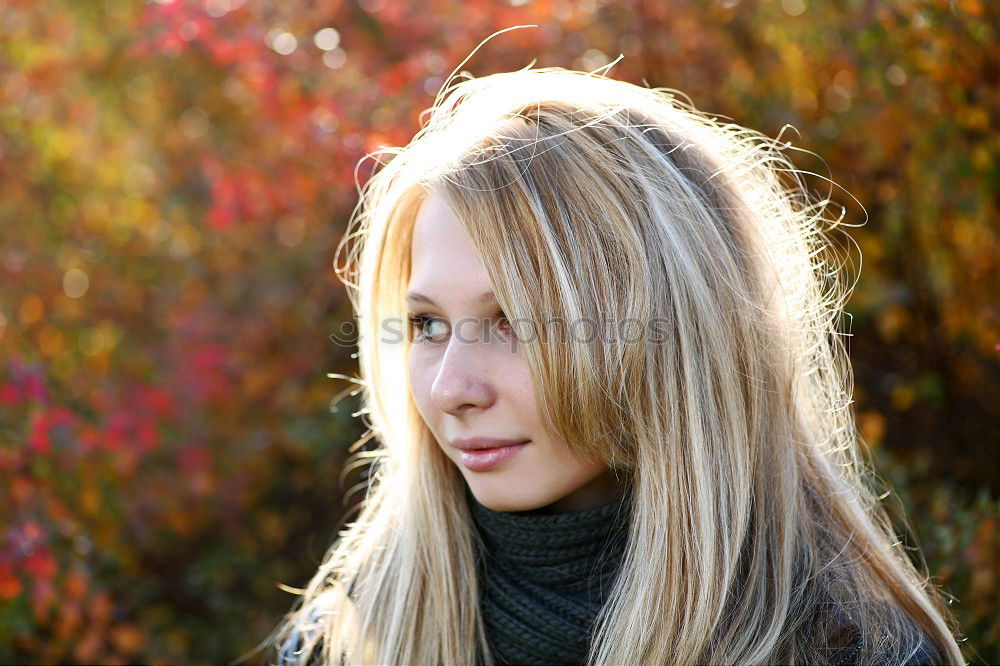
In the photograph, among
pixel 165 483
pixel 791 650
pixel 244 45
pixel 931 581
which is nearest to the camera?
pixel 791 650

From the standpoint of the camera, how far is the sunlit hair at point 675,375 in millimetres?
1814

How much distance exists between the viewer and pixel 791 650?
1.78 m

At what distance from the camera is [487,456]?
1.92 meters

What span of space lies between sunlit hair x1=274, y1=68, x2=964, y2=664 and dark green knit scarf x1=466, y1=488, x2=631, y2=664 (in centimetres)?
6

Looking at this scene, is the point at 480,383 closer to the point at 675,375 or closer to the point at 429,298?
the point at 429,298

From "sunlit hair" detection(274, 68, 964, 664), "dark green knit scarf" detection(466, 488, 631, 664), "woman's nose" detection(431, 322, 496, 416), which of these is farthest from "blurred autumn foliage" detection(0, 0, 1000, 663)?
"woman's nose" detection(431, 322, 496, 416)

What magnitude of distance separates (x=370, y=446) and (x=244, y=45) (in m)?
1.51

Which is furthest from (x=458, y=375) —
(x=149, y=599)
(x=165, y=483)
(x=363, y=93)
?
(x=149, y=599)

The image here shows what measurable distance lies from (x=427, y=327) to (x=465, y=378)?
0.21m

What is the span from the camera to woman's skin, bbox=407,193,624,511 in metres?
1.87

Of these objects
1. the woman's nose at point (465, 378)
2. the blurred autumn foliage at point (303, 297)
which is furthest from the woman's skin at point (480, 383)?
the blurred autumn foliage at point (303, 297)

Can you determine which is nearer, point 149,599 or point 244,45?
point 244,45

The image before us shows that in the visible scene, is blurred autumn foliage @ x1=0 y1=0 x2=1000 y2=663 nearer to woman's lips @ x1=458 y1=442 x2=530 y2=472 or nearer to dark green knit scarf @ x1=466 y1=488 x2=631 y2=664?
dark green knit scarf @ x1=466 y1=488 x2=631 y2=664

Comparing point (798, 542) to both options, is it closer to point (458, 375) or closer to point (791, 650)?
point (791, 650)
